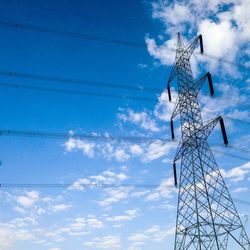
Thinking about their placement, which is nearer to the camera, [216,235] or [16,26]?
[16,26]

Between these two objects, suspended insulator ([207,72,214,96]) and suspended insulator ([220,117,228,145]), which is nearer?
suspended insulator ([220,117,228,145])

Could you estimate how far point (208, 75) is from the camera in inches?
1313

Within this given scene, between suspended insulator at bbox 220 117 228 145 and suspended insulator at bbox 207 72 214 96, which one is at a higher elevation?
suspended insulator at bbox 207 72 214 96

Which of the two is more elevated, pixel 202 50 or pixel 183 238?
pixel 202 50

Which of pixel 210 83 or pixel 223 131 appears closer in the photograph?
pixel 223 131

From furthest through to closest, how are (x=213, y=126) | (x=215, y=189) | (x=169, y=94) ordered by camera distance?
(x=169, y=94) → (x=213, y=126) → (x=215, y=189)

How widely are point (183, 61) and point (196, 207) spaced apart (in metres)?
15.5

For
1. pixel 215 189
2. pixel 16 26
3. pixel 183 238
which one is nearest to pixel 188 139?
pixel 215 189

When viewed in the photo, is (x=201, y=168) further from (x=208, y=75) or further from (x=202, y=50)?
(x=202, y=50)

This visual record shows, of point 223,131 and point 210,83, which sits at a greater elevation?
point 210,83

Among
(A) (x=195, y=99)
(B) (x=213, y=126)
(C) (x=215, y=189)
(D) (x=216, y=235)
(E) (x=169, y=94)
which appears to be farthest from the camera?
(E) (x=169, y=94)

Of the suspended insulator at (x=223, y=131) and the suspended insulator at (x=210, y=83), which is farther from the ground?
the suspended insulator at (x=210, y=83)

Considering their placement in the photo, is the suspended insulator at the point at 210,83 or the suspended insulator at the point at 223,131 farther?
the suspended insulator at the point at 210,83

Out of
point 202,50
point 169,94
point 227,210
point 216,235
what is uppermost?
point 202,50
